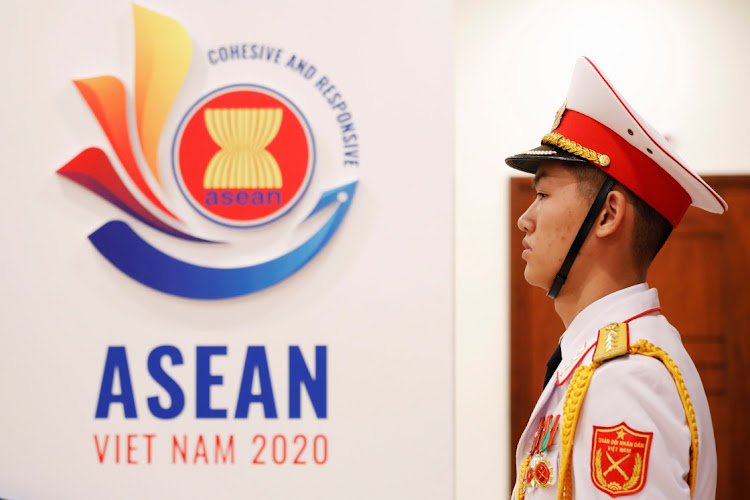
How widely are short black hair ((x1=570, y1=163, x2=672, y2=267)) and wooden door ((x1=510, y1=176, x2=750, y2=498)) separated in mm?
2179

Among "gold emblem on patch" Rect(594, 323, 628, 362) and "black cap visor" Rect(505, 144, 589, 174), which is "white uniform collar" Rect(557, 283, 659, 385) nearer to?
"gold emblem on patch" Rect(594, 323, 628, 362)

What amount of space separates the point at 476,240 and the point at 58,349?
90.8 inches

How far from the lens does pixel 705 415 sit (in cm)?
129

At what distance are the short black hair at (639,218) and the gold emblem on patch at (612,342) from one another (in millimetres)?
151

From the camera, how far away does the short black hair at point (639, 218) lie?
139 centimetres

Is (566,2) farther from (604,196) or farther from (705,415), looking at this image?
(705,415)

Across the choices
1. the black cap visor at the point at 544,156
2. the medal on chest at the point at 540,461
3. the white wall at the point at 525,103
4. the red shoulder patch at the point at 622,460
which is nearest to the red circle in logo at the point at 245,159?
the black cap visor at the point at 544,156

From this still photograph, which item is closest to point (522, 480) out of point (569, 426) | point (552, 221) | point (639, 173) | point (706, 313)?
point (569, 426)

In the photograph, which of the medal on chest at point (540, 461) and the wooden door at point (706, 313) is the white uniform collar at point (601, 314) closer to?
the medal on chest at point (540, 461)

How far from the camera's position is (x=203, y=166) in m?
1.65

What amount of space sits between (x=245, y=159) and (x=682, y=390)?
0.93 m

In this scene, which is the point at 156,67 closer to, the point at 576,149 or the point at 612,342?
the point at 576,149

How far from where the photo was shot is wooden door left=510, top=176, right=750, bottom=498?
11.7 feet

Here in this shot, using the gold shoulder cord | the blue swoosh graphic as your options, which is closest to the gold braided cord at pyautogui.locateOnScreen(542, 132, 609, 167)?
the gold shoulder cord
